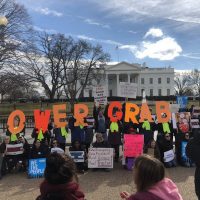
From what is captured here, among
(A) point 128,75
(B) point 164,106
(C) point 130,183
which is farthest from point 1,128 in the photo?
(A) point 128,75

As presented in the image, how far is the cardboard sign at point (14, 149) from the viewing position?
10.7 metres

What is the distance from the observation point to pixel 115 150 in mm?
11797

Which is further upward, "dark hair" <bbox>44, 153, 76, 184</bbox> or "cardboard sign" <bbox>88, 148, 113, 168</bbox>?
"dark hair" <bbox>44, 153, 76, 184</bbox>

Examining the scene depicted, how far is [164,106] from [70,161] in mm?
8891

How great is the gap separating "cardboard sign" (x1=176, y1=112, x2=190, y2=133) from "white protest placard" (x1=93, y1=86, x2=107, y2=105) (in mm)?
2554

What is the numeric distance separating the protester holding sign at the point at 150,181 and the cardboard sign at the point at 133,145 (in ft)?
25.6

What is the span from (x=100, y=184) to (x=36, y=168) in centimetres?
202

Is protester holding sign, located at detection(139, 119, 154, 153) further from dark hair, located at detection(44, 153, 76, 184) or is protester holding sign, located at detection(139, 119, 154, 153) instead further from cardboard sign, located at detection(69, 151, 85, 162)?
dark hair, located at detection(44, 153, 76, 184)

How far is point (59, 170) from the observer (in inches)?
116

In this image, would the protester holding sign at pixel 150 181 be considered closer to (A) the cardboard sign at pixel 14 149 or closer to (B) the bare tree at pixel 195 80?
(A) the cardboard sign at pixel 14 149

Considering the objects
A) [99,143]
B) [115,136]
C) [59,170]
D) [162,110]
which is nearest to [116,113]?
[115,136]

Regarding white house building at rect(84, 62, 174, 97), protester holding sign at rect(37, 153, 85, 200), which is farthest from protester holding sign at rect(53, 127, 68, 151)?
white house building at rect(84, 62, 174, 97)

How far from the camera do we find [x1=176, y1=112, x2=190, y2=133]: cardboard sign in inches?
465

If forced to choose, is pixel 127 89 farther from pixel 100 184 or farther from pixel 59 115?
pixel 100 184
